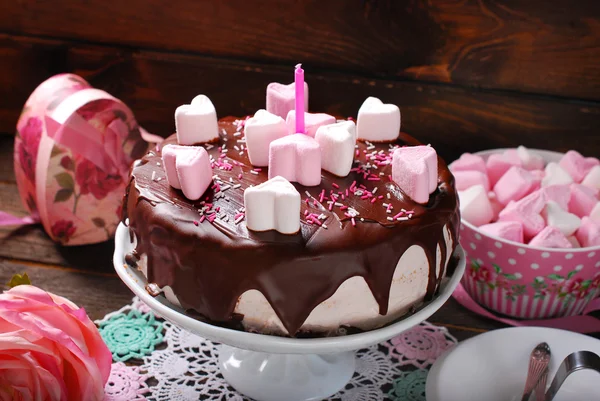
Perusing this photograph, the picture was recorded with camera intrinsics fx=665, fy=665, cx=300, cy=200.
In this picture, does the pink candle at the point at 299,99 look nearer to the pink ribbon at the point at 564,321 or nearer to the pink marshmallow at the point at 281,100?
the pink marshmallow at the point at 281,100

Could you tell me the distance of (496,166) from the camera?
1.50 m

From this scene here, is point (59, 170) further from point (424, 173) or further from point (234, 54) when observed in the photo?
point (424, 173)

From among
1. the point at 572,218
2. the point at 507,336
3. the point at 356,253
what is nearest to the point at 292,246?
the point at 356,253

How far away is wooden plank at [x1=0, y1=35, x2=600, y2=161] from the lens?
1.69 metres

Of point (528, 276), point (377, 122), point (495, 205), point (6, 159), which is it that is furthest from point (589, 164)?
point (6, 159)

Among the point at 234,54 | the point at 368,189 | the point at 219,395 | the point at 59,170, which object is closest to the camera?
the point at 368,189

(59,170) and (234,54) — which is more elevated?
(234,54)

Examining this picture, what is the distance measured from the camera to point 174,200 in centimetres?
105

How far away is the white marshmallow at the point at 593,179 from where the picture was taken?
1431 mm

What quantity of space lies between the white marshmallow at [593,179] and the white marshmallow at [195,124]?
2.67 feet

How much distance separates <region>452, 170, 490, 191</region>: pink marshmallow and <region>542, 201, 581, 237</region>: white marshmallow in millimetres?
155

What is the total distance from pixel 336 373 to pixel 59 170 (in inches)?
30.0

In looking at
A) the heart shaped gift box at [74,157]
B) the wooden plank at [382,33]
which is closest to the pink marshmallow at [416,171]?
the wooden plank at [382,33]

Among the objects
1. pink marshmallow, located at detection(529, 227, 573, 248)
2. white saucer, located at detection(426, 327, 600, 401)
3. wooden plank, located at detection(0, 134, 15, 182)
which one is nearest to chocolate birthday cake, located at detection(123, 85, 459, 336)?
white saucer, located at detection(426, 327, 600, 401)
